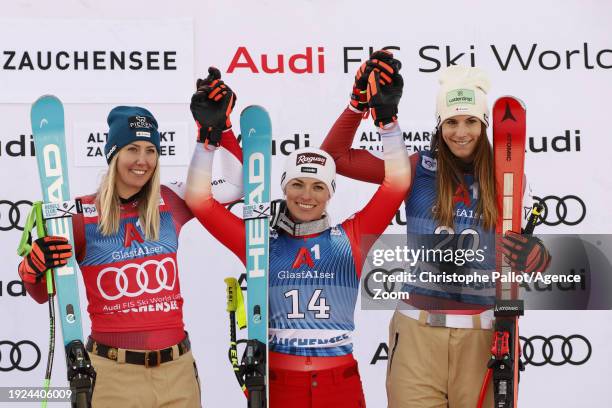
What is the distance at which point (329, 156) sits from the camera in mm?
3473

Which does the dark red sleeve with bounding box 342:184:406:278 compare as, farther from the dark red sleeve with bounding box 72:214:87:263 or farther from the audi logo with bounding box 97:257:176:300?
the dark red sleeve with bounding box 72:214:87:263

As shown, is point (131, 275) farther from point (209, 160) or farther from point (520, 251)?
point (520, 251)

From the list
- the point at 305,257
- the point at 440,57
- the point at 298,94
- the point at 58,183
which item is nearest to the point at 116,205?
the point at 58,183

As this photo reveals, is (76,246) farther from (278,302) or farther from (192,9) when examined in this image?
(192,9)

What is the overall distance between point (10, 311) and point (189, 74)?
1616mm

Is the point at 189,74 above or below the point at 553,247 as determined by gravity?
above

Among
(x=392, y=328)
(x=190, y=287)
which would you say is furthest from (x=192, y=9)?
(x=392, y=328)

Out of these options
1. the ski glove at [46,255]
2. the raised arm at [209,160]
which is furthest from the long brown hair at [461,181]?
the ski glove at [46,255]

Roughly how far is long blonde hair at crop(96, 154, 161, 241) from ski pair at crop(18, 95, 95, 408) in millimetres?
123

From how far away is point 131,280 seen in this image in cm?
325

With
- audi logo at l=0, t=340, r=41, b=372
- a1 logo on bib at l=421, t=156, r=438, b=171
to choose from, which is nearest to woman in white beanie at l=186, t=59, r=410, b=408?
a1 logo on bib at l=421, t=156, r=438, b=171

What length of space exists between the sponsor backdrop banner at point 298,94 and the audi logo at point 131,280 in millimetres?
1470

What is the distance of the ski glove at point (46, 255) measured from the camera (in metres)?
3.19

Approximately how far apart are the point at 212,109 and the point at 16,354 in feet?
6.92
